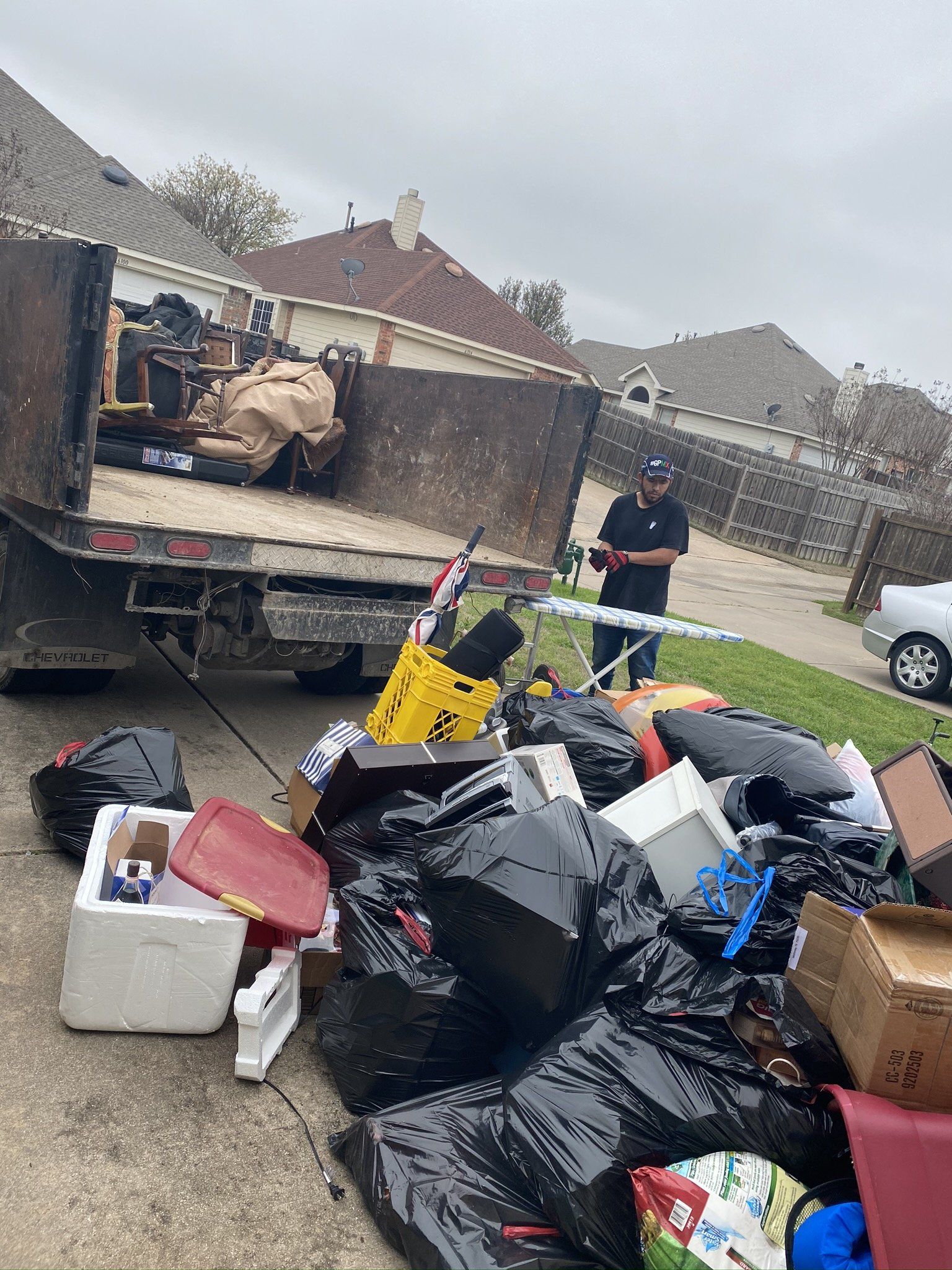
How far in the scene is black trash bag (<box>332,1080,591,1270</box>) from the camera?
1931 millimetres

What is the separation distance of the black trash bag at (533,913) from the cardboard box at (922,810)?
64cm

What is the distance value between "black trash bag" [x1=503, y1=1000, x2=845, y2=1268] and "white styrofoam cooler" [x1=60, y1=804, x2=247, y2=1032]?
0.83 m

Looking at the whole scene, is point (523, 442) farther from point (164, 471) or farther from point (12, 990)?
point (12, 990)

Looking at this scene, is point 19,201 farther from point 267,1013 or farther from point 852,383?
point 852,383

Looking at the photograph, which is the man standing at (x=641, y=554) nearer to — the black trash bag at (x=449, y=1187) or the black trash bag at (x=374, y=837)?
the black trash bag at (x=374, y=837)

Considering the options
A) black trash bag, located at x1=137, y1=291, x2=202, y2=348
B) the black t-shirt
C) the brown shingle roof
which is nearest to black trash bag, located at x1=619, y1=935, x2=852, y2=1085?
the black t-shirt

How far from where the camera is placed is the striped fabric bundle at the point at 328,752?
3.40 metres

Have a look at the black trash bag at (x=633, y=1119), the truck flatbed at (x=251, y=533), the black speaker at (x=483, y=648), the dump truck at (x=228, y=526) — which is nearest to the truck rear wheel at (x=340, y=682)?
the dump truck at (x=228, y=526)

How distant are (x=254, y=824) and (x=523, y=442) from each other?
9.30 feet

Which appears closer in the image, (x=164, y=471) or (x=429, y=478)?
(x=164, y=471)

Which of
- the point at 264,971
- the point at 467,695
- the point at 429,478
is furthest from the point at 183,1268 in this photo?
the point at 429,478

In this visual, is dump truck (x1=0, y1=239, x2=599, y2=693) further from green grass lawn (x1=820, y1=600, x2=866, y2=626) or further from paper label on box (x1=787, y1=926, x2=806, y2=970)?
green grass lawn (x1=820, y1=600, x2=866, y2=626)

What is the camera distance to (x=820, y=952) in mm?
2266

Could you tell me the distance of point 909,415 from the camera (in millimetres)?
28750
